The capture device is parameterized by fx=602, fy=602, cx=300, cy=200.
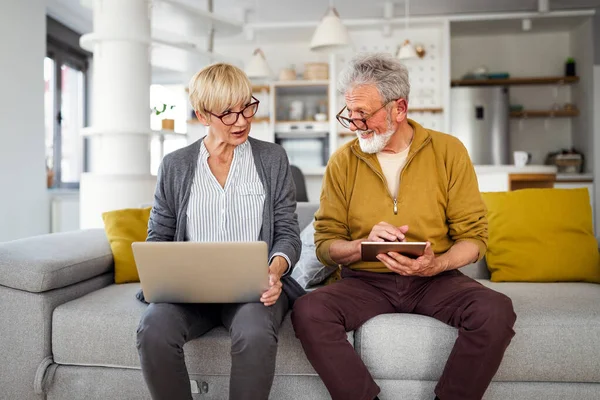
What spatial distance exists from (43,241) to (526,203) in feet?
6.48

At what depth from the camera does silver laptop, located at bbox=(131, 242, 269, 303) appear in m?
1.55

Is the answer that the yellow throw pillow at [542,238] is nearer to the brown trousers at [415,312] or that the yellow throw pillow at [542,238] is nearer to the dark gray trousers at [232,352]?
the brown trousers at [415,312]

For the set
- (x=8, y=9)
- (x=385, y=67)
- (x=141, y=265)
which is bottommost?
(x=141, y=265)

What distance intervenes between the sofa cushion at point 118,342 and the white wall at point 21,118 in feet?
11.4

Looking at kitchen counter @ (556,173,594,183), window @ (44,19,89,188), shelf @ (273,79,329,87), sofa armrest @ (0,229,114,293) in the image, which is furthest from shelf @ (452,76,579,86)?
sofa armrest @ (0,229,114,293)

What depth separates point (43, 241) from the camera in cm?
236

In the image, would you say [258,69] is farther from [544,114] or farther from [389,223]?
[389,223]

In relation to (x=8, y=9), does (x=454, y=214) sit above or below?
below

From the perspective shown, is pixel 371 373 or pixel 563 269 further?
pixel 563 269

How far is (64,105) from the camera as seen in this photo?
284 inches

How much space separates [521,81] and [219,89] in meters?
6.19

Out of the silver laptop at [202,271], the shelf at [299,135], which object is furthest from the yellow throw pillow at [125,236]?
the shelf at [299,135]

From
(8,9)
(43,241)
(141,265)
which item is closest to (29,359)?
(43,241)

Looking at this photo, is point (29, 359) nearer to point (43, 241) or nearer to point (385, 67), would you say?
point (43, 241)
